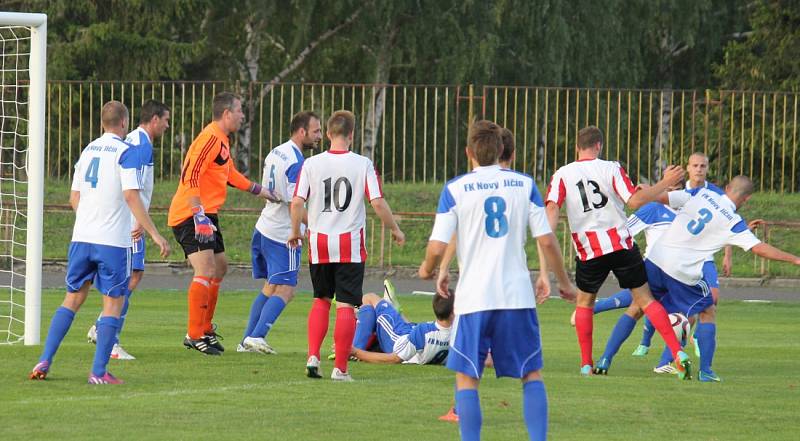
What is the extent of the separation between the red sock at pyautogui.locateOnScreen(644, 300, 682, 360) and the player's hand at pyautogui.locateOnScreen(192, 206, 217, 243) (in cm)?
365

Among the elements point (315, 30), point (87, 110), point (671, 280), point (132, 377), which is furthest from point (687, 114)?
point (132, 377)

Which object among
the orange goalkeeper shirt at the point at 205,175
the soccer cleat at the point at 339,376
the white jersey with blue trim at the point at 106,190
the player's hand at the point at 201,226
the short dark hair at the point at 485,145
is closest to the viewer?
the short dark hair at the point at 485,145

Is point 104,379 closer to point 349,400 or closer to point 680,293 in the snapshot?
point 349,400

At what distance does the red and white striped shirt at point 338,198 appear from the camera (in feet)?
36.0

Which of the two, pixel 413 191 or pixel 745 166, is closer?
pixel 413 191

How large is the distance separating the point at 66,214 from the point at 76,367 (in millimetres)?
16060

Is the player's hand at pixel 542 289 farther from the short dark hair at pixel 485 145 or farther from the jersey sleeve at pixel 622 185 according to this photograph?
the jersey sleeve at pixel 622 185

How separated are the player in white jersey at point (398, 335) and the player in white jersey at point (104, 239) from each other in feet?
8.02

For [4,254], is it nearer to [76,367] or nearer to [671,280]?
[76,367]

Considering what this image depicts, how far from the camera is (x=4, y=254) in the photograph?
24.8 meters

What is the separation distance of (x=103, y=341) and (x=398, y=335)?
2.98m

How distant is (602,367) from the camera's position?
38.8 ft

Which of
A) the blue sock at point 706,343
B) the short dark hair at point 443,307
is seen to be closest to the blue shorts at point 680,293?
the blue sock at point 706,343

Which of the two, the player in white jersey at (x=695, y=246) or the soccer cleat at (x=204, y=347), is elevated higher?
the player in white jersey at (x=695, y=246)
